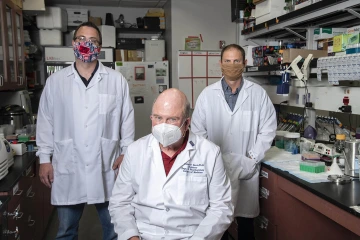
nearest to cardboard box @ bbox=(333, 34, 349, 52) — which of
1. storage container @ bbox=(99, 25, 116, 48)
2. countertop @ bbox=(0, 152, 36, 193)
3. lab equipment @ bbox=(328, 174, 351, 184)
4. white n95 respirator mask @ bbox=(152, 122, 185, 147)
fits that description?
lab equipment @ bbox=(328, 174, 351, 184)

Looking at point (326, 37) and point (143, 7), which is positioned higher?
point (143, 7)

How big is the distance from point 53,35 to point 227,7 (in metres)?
2.40

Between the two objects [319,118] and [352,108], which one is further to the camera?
[319,118]

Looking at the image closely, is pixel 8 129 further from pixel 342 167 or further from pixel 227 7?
pixel 227 7

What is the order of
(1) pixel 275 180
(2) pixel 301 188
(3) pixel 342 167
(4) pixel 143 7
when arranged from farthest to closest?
1. (4) pixel 143 7
2. (1) pixel 275 180
3. (3) pixel 342 167
4. (2) pixel 301 188

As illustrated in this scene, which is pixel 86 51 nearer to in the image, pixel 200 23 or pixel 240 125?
pixel 240 125

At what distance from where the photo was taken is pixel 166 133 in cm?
148

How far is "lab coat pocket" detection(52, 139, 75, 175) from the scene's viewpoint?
1.97m

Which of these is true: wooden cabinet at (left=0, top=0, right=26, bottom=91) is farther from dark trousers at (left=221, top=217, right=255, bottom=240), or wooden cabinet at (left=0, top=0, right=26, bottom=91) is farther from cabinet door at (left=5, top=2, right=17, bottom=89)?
dark trousers at (left=221, top=217, right=255, bottom=240)

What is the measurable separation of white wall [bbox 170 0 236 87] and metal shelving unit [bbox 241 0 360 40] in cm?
150

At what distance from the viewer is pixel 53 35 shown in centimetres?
461

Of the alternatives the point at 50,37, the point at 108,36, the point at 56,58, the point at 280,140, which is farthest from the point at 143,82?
the point at 280,140

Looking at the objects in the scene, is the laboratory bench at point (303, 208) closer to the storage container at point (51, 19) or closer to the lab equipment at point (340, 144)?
the lab equipment at point (340, 144)

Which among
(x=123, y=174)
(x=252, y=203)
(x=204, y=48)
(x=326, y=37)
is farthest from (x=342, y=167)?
(x=204, y=48)
